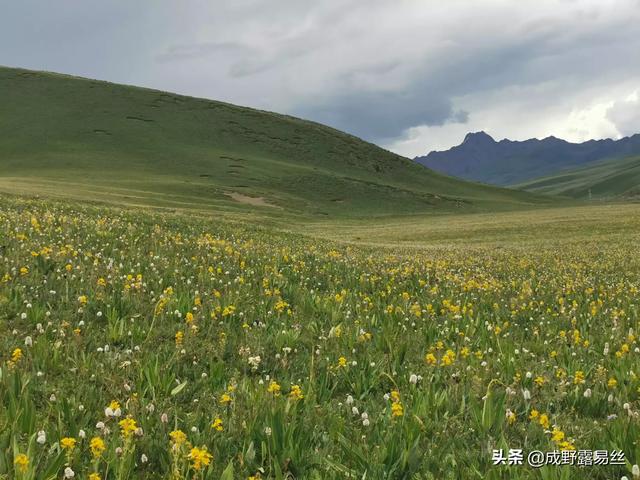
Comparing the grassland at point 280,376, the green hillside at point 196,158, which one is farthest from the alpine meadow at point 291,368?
the green hillside at point 196,158

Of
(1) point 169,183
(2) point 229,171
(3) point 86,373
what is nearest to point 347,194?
(2) point 229,171

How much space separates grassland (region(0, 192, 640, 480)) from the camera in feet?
11.7

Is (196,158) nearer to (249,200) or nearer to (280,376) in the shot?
(249,200)

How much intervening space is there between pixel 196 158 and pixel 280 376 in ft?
367

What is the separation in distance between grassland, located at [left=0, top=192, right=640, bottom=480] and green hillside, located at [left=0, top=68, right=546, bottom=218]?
53789 mm

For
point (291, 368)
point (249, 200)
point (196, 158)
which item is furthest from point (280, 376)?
point (196, 158)

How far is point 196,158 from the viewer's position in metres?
112

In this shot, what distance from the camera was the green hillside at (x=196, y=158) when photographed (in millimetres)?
82250

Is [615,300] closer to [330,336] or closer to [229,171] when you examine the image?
[330,336]

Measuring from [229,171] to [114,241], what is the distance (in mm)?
94967

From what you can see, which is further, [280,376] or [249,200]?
[249,200]

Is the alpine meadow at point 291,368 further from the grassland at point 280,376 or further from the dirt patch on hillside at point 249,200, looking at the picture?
the dirt patch on hillside at point 249,200

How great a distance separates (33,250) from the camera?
9039mm

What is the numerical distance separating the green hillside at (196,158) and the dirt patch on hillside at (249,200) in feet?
0.65
